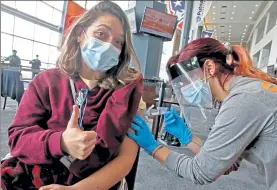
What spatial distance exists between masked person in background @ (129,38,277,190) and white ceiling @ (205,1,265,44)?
11.0m

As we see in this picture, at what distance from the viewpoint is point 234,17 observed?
14.3 meters

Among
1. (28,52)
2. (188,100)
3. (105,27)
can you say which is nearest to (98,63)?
(105,27)

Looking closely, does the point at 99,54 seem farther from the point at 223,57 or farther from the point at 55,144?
the point at 223,57

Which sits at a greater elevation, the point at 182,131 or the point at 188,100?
the point at 188,100

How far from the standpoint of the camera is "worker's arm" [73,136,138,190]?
705 millimetres

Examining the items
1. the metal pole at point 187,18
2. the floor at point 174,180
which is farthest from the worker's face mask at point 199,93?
the metal pole at point 187,18

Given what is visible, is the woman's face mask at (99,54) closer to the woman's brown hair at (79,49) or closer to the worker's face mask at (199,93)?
the woman's brown hair at (79,49)

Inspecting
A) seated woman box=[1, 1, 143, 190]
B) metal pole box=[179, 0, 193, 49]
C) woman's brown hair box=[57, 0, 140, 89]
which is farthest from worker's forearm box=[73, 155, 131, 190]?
metal pole box=[179, 0, 193, 49]

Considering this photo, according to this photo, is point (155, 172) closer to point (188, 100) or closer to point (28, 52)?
point (188, 100)

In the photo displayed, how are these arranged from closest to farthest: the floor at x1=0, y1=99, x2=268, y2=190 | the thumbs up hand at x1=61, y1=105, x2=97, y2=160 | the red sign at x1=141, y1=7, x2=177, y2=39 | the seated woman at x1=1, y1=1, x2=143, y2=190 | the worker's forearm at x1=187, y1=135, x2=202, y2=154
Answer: the thumbs up hand at x1=61, y1=105, x2=97, y2=160 < the seated woman at x1=1, y1=1, x2=143, y2=190 < the worker's forearm at x1=187, y1=135, x2=202, y2=154 < the floor at x1=0, y1=99, x2=268, y2=190 < the red sign at x1=141, y1=7, x2=177, y2=39

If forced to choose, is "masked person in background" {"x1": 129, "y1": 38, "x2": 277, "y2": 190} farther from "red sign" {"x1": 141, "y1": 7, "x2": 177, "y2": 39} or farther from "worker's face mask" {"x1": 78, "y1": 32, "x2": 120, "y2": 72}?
"red sign" {"x1": 141, "y1": 7, "x2": 177, "y2": 39}

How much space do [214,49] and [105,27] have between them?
0.47m

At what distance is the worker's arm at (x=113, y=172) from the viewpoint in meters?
0.71

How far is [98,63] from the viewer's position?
2.94 feet
